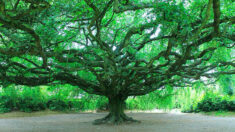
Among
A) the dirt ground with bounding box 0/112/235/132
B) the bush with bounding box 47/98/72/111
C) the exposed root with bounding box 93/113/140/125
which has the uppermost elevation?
the bush with bounding box 47/98/72/111

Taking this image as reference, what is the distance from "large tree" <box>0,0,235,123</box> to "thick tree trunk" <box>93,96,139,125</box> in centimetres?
4

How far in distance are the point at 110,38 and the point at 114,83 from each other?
1.77 m

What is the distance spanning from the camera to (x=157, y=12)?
432 centimetres

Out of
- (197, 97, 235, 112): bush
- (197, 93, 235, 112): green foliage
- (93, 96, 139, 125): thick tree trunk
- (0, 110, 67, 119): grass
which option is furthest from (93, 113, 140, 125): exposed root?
(197, 97, 235, 112): bush

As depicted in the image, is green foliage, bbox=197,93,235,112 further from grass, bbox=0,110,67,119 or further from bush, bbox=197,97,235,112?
grass, bbox=0,110,67,119

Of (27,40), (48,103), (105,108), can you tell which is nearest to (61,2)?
(27,40)

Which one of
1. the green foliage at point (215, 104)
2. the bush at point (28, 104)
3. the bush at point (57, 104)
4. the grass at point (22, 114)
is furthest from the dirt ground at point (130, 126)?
the bush at point (57, 104)

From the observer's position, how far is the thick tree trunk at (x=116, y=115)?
868 cm

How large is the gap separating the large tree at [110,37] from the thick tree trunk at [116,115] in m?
0.04

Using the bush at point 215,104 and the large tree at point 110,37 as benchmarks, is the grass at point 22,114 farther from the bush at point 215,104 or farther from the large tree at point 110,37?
the bush at point 215,104

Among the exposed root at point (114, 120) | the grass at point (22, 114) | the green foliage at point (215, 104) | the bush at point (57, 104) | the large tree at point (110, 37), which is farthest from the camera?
the bush at point (57, 104)

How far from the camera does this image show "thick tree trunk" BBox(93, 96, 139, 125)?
8.68 meters

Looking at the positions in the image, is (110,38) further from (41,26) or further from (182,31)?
(182,31)

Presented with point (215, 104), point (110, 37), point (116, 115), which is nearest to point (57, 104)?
point (116, 115)
